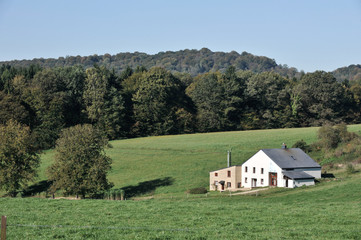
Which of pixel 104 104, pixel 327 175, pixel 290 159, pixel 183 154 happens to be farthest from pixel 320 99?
pixel 290 159

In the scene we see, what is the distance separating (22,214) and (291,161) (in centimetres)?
4759

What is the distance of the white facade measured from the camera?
6157 cm

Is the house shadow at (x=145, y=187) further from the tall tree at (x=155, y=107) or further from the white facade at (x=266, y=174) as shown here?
the tall tree at (x=155, y=107)

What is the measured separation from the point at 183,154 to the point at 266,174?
66.6ft

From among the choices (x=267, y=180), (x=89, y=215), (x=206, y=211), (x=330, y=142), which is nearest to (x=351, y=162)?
(x=330, y=142)

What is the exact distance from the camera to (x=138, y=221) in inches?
906

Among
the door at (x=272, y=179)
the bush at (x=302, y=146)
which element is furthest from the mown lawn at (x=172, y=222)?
the bush at (x=302, y=146)

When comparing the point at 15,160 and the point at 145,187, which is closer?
the point at 15,160

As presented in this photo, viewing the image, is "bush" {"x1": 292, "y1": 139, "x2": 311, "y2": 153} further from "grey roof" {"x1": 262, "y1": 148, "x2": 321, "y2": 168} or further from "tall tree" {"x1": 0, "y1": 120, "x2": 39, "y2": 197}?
"tall tree" {"x1": 0, "y1": 120, "x2": 39, "y2": 197}

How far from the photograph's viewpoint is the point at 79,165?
5603cm

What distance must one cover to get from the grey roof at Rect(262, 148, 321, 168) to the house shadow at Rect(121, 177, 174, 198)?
1492 cm

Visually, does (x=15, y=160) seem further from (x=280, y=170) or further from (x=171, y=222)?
(x=171, y=222)

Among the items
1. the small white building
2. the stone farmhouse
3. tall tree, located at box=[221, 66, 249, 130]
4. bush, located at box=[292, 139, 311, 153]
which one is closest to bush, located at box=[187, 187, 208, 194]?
the small white building

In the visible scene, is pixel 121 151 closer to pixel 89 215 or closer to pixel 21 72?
pixel 21 72
